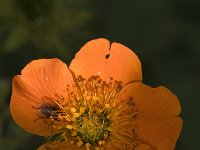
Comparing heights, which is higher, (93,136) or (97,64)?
(97,64)

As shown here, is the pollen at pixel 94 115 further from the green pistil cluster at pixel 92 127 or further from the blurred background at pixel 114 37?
the blurred background at pixel 114 37

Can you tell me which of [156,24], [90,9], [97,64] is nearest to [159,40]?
[156,24]

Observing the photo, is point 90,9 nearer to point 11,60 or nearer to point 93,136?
point 11,60

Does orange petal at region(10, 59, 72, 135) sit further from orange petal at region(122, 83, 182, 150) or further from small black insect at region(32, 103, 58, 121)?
orange petal at region(122, 83, 182, 150)

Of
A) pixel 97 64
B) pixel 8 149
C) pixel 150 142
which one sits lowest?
pixel 8 149

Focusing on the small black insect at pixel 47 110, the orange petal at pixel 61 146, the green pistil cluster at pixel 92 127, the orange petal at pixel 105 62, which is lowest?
the orange petal at pixel 61 146

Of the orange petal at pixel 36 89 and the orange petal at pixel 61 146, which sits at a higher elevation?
the orange petal at pixel 36 89

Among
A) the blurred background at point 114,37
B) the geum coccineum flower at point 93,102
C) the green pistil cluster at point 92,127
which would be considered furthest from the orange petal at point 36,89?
the blurred background at point 114,37

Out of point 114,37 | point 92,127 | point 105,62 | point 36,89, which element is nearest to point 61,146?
point 92,127
